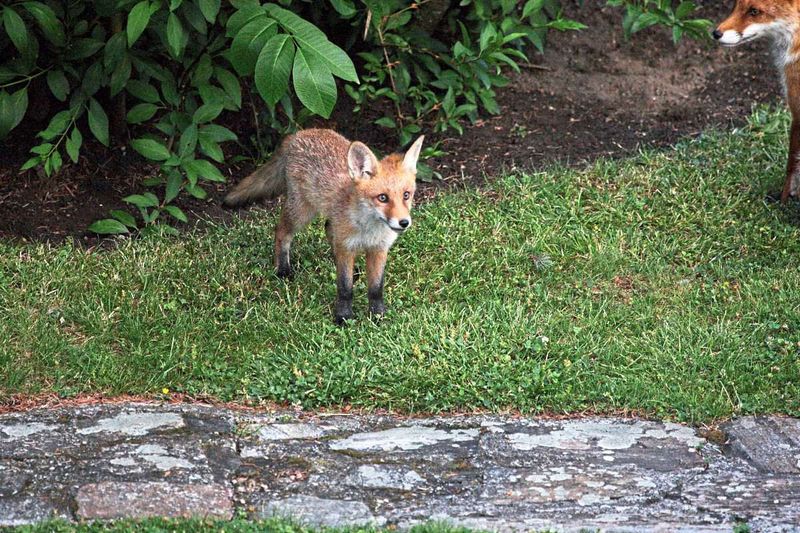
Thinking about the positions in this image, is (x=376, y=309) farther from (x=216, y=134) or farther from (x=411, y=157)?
(x=216, y=134)

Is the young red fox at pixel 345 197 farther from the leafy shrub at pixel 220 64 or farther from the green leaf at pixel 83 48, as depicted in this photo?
the green leaf at pixel 83 48

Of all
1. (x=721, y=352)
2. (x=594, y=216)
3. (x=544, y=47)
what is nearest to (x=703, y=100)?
(x=544, y=47)

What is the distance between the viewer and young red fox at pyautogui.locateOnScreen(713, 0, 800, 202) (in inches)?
290

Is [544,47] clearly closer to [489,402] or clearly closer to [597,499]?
[489,402]

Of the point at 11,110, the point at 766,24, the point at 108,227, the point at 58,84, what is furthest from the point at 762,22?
the point at 11,110

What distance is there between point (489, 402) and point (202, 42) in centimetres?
340

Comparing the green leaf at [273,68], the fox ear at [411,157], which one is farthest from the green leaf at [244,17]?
the fox ear at [411,157]

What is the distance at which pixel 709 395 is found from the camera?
18.5ft

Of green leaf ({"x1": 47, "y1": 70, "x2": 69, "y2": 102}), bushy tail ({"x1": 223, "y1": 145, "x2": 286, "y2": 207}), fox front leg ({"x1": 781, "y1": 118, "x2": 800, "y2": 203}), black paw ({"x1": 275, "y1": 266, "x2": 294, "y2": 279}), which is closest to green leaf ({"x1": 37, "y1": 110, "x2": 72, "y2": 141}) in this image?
green leaf ({"x1": 47, "y1": 70, "x2": 69, "y2": 102})

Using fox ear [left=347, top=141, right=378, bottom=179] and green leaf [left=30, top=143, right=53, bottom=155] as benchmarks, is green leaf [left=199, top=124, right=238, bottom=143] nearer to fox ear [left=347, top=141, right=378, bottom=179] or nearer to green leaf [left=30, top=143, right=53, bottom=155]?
green leaf [left=30, top=143, right=53, bottom=155]

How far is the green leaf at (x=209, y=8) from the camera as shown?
6078 millimetres

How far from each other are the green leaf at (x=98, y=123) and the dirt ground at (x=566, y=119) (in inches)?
28.2

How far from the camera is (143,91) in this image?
7.17 meters

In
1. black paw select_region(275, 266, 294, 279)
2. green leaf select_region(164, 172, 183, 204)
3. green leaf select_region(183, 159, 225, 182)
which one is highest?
green leaf select_region(183, 159, 225, 182)
